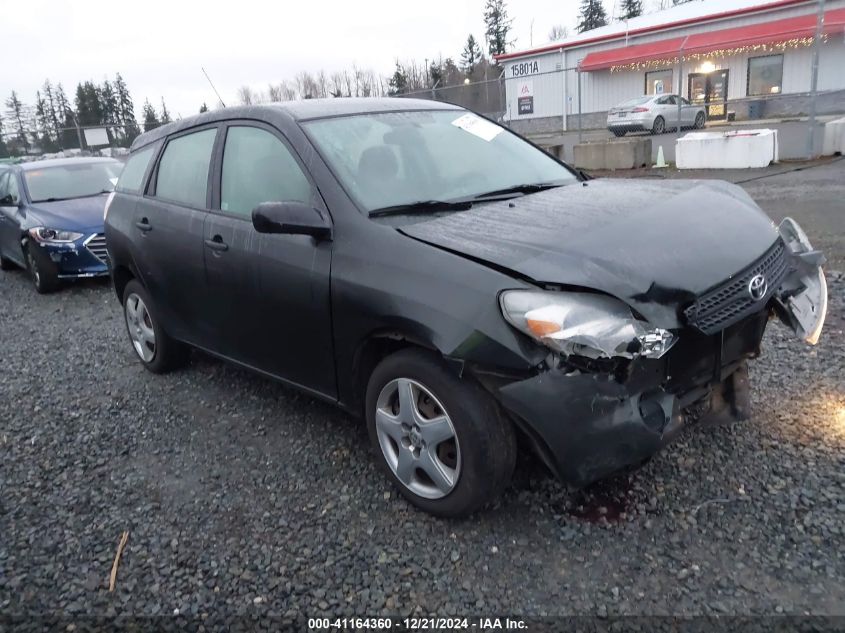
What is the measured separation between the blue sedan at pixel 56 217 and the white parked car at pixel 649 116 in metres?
17.5

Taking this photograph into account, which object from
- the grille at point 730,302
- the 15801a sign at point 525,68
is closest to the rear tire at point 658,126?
the 15801a sign at point 525,68

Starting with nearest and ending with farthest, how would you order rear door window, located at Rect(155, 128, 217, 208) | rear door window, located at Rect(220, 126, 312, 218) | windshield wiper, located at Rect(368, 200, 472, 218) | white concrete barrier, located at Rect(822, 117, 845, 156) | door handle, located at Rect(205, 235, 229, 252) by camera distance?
1. windshield wiper, located at Rect(368, 200, 472, 218)
2. rear door window, located at Rect(220, 126, 312, 218)
3. door handle, located at Rect(205, 235, 229, 252)
4. rear door window, located at Rect(155, 128, 217, 208)
5. white concrete barrier, located at Rect(822, 117, 845, 156)

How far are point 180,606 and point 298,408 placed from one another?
5.61 feet

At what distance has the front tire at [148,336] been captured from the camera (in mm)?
4738

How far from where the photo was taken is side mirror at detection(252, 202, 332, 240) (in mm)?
2988

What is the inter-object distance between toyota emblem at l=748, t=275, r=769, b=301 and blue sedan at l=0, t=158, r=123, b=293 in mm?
7277

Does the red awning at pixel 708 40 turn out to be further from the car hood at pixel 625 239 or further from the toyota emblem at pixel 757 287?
the toyota emblem at pixel 757 287

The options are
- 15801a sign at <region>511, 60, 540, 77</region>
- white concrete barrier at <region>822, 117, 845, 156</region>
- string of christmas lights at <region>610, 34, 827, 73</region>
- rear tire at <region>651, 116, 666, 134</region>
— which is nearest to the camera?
white concrete barrier at <region>822, 117, 845, 156</region>

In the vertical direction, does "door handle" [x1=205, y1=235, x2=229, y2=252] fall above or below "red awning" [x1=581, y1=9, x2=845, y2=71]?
below

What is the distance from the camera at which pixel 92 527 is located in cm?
313

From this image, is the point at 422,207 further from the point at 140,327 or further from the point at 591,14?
the point at 591,14

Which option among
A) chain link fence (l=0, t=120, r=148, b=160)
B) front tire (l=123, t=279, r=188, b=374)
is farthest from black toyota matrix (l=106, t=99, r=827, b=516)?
chain link fence (l=0, t=120, r=148, b=160)

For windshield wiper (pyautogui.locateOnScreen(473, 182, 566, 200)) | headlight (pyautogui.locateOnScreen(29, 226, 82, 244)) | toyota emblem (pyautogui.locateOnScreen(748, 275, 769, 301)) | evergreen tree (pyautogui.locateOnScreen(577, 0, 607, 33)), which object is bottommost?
headlight (pyautogui.locateOnScreen(29, 226, 82, 244))

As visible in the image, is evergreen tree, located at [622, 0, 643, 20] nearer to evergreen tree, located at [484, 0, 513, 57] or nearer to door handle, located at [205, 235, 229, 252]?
evergreen tree, located at [484, 0, 513, 57]
